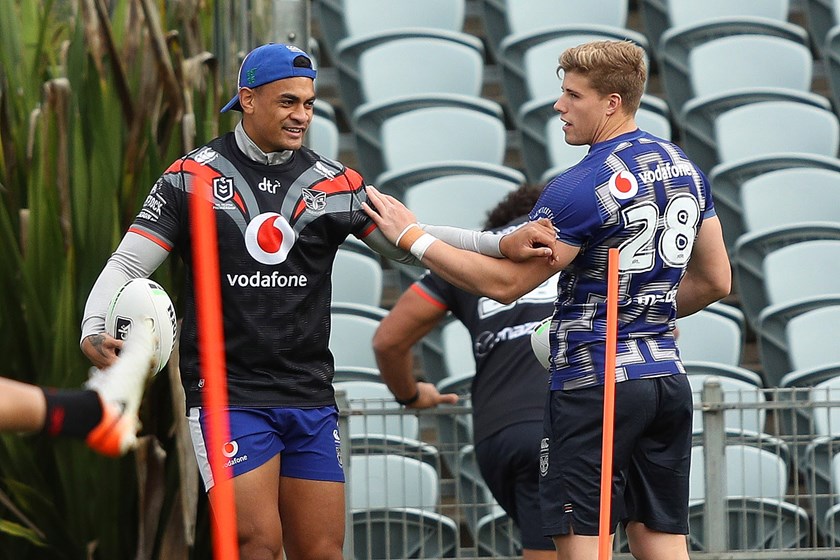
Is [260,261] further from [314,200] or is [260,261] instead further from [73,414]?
[73,414]

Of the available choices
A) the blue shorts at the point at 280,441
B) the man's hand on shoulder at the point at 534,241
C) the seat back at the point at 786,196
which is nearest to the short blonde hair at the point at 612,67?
the man's hand on shoulder at the point at 534,241

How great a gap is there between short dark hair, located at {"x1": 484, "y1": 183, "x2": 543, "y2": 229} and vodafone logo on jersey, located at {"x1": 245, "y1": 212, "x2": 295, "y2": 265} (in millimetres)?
1100

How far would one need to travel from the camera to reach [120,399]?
8.65 feet

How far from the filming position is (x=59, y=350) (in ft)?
14.3

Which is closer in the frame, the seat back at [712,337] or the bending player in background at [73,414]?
the bending player in background at [73,414]

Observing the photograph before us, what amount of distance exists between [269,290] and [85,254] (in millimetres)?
965

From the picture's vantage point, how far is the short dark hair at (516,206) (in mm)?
4629

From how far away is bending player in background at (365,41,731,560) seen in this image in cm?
356

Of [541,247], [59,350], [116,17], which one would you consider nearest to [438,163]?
[116,17]

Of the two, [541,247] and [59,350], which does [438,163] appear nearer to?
[59,350]

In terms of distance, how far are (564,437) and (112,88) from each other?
1.91 metres

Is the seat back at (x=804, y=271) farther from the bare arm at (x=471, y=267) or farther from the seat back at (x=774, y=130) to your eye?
the bare arm at (x=471, y=267)

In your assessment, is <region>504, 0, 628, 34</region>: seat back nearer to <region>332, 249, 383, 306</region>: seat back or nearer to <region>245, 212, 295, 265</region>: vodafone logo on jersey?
<region>332, 249, 383, 306</region>: seat back

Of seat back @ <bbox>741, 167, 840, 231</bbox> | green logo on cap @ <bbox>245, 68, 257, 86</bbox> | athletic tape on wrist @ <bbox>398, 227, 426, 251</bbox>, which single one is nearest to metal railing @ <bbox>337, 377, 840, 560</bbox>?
athletic tape on wrist @ <bbox>398, 227, 426, 251</bbox>
